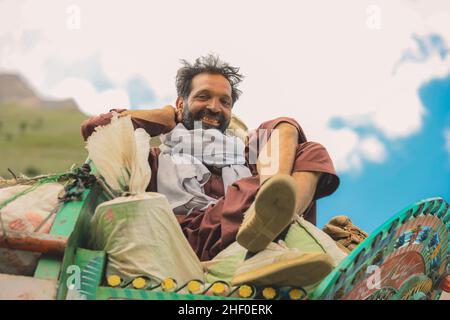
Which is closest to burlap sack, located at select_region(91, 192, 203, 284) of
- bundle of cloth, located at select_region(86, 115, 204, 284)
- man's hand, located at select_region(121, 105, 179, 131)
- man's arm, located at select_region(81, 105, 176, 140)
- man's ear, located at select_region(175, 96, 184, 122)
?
bundle of cloth, located at select_region(86, 115, 204, 284)

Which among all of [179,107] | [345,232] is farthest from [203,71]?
[345,232]

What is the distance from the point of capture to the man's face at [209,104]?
9.33 feet

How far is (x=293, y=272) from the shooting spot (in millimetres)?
1758

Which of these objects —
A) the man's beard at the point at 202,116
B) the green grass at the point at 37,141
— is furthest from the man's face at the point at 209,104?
the green grass at the point at 37,141

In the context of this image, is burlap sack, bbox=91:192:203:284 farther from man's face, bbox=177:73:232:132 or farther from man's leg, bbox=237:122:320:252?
man's face, bbox=177:73:232:132

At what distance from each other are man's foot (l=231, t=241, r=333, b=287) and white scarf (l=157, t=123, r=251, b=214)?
637 millimetres

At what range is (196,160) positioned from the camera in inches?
106

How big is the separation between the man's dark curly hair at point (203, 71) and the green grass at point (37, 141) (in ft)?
1.75

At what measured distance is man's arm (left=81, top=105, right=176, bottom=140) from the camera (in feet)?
8.61

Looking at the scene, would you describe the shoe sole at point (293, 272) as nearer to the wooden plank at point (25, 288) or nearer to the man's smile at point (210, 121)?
the wooden plank at point (25, 288)

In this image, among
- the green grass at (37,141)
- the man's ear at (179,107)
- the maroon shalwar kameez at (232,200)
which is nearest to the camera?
the maroon shalwar kameez at (232,200)

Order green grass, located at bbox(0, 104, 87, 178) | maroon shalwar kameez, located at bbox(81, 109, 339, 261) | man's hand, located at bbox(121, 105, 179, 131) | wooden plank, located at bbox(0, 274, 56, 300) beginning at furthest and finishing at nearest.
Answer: man's hand, located at bbox(121, 105, 179, 131)
green grass, located at bbox(0, 104, 87, 178)
maroon shalwar kameez, located at bbox(81, 109, 339, 261)
wooden plank, located at bbox(0, 274, 56, 300)

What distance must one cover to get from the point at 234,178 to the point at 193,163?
177 millimetres
